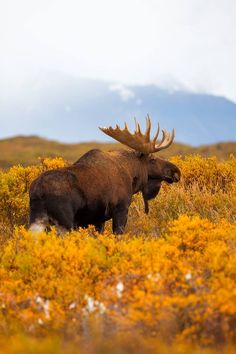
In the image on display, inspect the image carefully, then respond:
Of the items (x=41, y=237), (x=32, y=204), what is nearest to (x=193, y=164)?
(x=32, y=204)

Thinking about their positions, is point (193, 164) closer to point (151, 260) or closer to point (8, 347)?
point (151, 260)

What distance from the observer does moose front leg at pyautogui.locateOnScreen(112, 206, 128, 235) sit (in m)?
9.05

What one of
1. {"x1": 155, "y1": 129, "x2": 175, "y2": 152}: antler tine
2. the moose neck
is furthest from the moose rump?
{"x1": 155, "y1": 129, "x2": 175, "y2": 152}: antler tine

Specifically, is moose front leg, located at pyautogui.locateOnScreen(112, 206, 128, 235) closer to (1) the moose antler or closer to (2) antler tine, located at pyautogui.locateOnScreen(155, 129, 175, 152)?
(1) the moose antler

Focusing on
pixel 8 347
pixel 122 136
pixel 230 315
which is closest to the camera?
pixel 8 347

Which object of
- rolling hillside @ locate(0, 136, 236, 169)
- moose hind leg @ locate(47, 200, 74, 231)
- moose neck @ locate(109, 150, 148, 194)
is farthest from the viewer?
rolling hillside @ locate(0, 136, 236, 169)

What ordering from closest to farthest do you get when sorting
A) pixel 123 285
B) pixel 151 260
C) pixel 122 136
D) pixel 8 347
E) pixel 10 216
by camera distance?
pixel 8 347 < pixel 123 285 < pixel 151 260 < pixel 122 136 < pixel 10 216

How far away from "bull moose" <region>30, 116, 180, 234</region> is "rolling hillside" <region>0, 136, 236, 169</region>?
1686 inches

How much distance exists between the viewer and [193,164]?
1442 cm

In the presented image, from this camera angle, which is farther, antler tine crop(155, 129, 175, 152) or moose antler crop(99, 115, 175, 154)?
antler tine crop(155, 129, 175, 152)

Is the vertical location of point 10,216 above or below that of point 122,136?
below

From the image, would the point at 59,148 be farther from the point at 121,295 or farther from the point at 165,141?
the point at 121,295

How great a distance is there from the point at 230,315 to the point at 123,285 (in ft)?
3.47

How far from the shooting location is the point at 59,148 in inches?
2606
